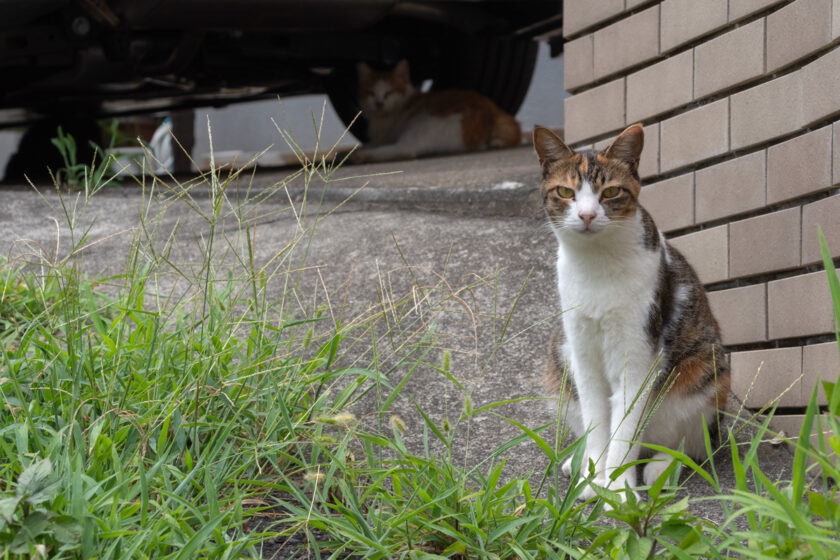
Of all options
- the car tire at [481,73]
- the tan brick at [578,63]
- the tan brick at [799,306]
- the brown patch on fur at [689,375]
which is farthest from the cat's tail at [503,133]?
the brown patch on fur at [689,375]

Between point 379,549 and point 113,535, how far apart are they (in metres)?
0.48

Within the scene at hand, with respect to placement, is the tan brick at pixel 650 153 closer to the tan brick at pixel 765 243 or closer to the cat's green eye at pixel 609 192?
the tan brick at pixel 765 243

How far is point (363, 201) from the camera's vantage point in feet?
13.9

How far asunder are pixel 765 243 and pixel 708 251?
9.5 inches

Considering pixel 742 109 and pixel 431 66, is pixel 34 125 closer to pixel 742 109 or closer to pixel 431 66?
pixel 431 66

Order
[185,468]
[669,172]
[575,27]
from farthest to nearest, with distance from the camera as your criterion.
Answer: [575,27] < [669,172] < [185,468]

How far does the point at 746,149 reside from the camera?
2615 mm

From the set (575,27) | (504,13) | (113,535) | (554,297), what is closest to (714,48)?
(575,27)

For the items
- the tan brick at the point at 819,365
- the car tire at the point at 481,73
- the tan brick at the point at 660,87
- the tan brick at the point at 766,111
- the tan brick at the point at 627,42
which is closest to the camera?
the tan brick at the point at 819,365

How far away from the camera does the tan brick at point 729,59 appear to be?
8.38ft

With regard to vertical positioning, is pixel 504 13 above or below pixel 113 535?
above

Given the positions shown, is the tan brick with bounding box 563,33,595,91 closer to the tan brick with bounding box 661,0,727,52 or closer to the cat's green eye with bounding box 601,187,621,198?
the tan brick with bounding box 661,0,727,52

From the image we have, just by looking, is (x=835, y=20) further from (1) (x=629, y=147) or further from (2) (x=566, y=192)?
(2) (x=566, y=192)

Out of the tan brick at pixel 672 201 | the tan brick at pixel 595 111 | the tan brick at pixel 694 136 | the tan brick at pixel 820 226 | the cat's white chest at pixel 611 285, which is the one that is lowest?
the cat's white chest at pixel 611 285
